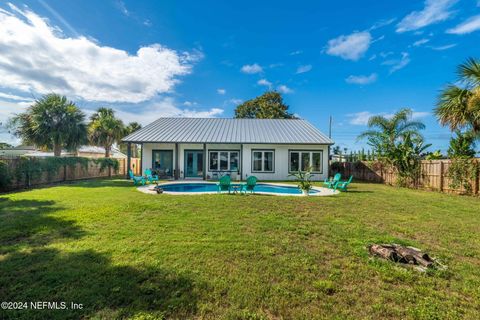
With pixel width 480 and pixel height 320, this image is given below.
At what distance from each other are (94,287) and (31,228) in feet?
12.6

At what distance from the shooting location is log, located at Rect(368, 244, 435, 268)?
13.3 ft

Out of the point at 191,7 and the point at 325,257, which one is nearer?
the point at 325,257

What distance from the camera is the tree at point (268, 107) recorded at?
38.8 metres

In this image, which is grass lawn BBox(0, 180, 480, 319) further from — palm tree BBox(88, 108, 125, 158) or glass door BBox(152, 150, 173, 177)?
palm tree BBox(88, 108, 125, 158)

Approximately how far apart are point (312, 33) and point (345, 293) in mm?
20916

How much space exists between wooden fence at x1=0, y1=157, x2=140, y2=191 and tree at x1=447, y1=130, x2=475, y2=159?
24871 mm

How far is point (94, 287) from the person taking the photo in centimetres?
313

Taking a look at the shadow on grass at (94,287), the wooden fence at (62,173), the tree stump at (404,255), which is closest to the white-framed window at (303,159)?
the tree stump at (404,255)

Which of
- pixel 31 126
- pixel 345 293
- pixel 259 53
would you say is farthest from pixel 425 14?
pixel 31 126

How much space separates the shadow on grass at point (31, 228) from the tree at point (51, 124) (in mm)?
13226

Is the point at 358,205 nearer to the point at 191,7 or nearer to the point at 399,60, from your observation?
the point at 191,7

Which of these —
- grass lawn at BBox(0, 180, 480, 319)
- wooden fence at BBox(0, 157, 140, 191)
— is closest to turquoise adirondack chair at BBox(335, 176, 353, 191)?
grass lawn at BBox(0, 180, 480, 319)

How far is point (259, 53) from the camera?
73.3ft

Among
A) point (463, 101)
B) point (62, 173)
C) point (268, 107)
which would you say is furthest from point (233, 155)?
point (268, 107)
